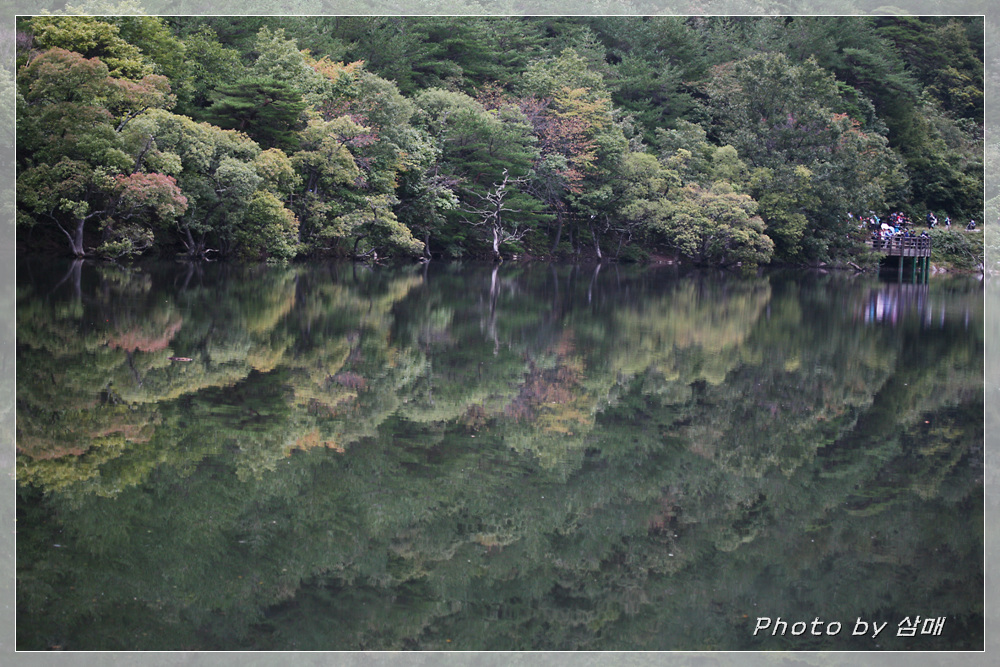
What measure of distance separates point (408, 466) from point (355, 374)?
2999 mm

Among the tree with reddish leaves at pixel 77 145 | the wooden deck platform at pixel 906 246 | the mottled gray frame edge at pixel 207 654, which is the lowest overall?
the mottled gray frame edge at pixel 207 654

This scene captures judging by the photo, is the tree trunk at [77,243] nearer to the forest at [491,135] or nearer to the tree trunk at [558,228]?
the forest at [491,135]

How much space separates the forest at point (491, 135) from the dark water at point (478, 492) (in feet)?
34.2

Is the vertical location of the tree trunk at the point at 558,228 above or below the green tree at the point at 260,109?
below

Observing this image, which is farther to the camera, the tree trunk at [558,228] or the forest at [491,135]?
the tree trunk at [558,228]

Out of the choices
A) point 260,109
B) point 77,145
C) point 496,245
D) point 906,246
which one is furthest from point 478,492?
point 906,246

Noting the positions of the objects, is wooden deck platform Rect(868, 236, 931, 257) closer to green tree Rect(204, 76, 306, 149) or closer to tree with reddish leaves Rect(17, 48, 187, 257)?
green tree Rect(204, 76, 306, 149)

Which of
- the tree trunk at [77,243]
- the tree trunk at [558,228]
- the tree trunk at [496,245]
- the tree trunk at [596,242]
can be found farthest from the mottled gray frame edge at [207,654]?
the tree trunk at [596,242]

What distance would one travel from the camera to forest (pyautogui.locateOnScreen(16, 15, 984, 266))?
20438 mm

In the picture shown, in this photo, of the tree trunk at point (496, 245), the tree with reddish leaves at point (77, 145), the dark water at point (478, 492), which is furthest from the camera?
the tree trunk at point (496, 245)

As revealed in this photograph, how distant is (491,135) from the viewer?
30.5 m

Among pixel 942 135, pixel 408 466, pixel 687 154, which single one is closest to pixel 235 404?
pixel 408 466

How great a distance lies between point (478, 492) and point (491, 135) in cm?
2607

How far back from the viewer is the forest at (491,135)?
20438mm
